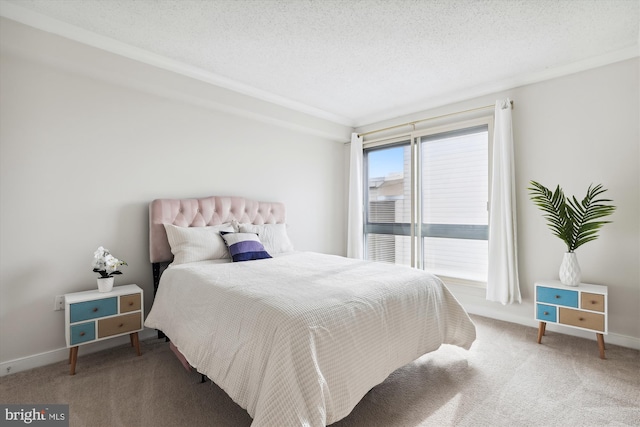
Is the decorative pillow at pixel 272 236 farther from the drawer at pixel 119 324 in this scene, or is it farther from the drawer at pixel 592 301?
the drawer at pixel 592 301

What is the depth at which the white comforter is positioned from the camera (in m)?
1.42

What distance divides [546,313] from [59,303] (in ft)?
13.8

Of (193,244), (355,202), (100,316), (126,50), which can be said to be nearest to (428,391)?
(193,244)

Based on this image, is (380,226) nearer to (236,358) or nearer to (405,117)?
(405,117)

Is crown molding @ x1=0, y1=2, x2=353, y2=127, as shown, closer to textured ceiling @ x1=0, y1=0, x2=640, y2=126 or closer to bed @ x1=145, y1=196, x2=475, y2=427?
textured ceiling @ x1=0, y1=0, x2=640, y2=126

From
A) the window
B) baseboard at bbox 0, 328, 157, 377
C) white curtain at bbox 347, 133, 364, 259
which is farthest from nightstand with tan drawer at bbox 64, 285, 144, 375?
the window

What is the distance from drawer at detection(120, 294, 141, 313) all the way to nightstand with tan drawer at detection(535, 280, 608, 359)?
11.7ft

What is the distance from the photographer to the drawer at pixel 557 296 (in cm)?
267

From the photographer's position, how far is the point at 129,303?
256cm

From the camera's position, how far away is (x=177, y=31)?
250 centimetres

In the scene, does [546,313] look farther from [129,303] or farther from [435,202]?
[129,303]

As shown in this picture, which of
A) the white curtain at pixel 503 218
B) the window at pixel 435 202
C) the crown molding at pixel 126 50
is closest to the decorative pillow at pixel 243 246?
the crown molding at pixel 126 50

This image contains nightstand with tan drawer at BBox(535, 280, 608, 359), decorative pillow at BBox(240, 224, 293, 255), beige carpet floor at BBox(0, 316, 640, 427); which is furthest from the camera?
decorative pillow at BBox(240, 224, 293, 255)

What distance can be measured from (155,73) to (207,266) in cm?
190
